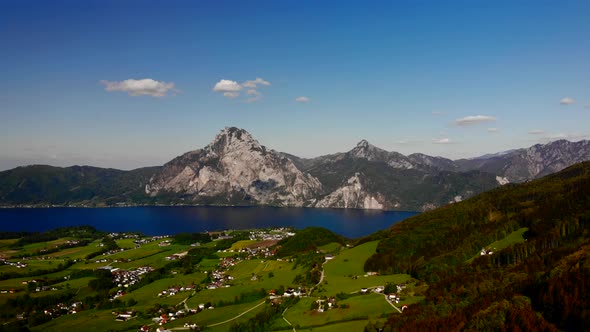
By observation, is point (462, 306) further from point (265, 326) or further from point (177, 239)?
point (177, 239)

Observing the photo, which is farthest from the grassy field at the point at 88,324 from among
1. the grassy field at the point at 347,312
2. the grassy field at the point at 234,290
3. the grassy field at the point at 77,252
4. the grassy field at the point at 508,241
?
the grassy field at the point at 77,252

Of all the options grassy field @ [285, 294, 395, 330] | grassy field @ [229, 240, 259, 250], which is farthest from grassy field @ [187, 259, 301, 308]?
grassy field @ [229, 240, 259, 250]

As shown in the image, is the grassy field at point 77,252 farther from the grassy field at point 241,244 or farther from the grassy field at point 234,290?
the grassy field at point 241,244

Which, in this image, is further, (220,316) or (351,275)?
(351,275)

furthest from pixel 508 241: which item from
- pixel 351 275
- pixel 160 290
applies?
pixel 160 290

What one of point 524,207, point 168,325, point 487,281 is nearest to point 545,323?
point 487,281

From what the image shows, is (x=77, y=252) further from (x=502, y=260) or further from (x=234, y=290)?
(x=502, y=260)

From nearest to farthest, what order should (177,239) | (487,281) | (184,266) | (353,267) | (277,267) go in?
(487,281) < (353,267) < (277,267) < (184,266) < (177,239)

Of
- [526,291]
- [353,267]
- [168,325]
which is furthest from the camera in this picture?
[353,267]
